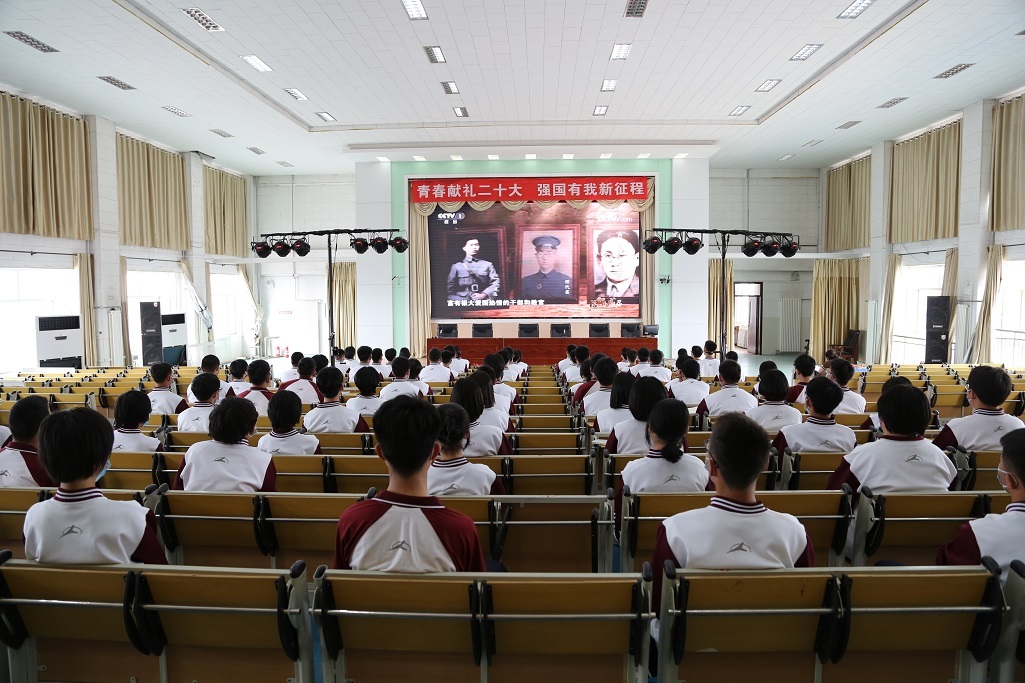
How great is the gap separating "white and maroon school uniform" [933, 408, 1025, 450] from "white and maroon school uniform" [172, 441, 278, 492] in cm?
373

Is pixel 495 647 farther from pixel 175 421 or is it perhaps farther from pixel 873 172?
pixel 873 172

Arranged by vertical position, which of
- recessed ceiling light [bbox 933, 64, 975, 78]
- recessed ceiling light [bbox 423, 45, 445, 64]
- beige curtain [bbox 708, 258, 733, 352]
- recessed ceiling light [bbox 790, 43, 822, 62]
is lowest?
beige curtain [bbox 708, 258, 733, 352]

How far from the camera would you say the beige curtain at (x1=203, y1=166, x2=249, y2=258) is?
16500 millimetres

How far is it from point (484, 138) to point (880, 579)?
13.0m

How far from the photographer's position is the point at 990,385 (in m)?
3.68

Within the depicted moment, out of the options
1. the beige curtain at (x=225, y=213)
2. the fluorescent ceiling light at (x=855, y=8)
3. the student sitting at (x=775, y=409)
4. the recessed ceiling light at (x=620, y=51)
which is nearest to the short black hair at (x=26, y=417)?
the student sitting at (x=775, y=409)

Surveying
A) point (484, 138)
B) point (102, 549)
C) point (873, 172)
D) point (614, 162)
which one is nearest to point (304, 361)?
point (102, 549)

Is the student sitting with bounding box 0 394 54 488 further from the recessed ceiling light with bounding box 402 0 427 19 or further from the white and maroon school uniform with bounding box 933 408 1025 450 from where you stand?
the recessed ceiling light with bounding box 402 0 427 19

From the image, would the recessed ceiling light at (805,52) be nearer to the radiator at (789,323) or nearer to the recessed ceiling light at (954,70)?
the recessed ceiling light at (954,70)

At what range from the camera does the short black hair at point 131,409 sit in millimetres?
3770

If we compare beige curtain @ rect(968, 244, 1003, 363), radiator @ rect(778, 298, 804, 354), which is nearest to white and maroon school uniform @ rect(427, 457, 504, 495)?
beige curtain @ rect(968, 244, 1003, 363)

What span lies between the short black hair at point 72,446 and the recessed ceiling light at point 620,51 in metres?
8.48

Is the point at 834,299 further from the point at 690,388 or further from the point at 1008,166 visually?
the point at 690,388

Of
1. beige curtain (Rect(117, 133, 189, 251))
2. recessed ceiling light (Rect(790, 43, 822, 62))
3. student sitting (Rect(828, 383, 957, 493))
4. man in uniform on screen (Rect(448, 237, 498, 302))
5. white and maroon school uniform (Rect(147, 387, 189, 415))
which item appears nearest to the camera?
student sitting (Rect(828, 383, 957, 493))
